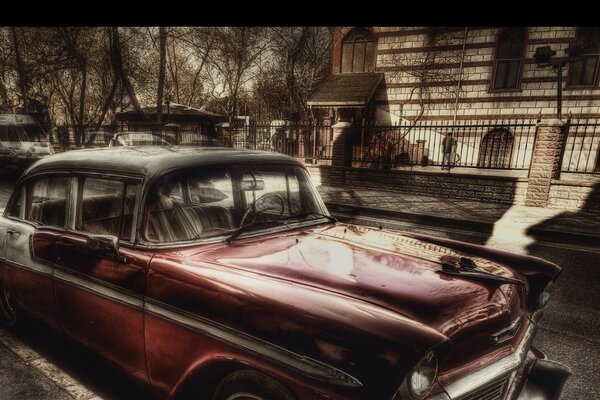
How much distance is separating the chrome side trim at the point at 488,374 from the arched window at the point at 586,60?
18189 millimetres

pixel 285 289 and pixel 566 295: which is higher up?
pixel 285 289

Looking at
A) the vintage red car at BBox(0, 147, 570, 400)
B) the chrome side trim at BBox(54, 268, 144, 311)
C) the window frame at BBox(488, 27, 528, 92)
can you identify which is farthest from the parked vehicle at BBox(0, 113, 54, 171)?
the window frame at BBox(488, 27, 528, 92)

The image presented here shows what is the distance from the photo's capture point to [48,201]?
3.01 m

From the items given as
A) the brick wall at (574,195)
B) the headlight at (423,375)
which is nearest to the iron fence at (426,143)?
the brick wall at (574,195)

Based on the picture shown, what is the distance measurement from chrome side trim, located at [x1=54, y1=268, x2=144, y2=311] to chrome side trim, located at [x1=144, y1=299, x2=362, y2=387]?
11 cm

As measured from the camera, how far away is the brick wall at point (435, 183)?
10734mm

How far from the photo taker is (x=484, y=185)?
1109 centimetres

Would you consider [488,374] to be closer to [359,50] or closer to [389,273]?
[389,273]

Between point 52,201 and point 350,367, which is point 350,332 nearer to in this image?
point 350,367

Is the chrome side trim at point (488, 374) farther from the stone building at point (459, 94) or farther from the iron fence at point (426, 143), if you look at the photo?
the stone building at point (459, 94)

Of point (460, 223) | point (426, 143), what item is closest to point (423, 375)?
point (460, 223)

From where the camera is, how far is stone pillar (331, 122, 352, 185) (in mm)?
13570
